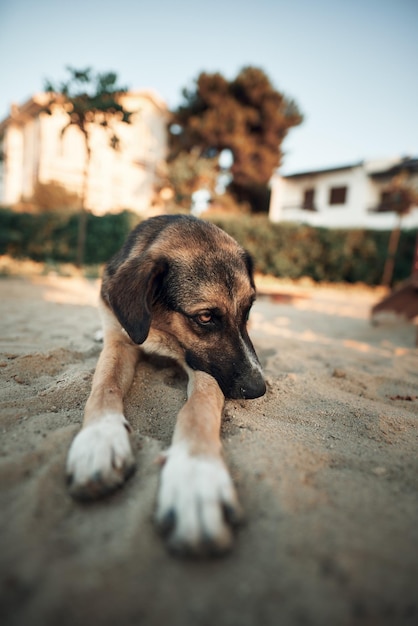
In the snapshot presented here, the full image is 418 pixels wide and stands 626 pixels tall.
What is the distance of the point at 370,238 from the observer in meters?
17.4

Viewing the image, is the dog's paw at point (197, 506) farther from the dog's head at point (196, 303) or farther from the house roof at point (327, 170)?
the house roof at point (327, 170)

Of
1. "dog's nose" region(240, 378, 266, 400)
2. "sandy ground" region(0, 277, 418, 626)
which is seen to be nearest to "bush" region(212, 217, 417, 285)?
"sandy ground" region(0, 277, 418, 626)

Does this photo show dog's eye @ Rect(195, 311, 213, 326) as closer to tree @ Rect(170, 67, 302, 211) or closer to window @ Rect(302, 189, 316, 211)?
tree @ Rect(170, 67, 302, 211)

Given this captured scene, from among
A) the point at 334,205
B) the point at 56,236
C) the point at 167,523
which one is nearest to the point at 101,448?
the point at 167,523

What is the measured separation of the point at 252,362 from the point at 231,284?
633mm

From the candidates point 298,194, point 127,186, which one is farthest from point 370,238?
point 127,186

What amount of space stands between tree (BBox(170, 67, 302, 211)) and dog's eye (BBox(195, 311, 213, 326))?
2860 centimetres

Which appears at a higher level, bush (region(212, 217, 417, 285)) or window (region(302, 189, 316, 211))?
window (region(302, 189, 316, 211))

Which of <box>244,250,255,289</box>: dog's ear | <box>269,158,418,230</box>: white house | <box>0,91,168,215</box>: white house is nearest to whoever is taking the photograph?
<box>244,250,255,289</box>: dog's ear

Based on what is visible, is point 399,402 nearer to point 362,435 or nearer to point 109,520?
point 362,435

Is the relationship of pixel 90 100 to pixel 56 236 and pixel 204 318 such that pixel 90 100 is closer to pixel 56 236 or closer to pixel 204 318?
pixel 56 236

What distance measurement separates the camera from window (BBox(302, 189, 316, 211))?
3087 centimetres

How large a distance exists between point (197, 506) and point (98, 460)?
1.69 feet

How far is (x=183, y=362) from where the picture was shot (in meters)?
2.75
